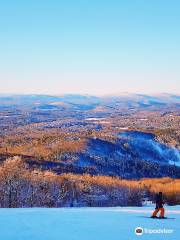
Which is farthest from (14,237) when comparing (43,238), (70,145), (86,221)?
(70,145)

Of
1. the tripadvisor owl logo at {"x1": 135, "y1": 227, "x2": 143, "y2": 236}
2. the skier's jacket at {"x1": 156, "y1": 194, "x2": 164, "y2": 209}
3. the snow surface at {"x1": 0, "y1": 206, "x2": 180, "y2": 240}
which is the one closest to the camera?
the snow surface at {"x1": 0, "y1": 206, "x2": 180, "y2": 240}

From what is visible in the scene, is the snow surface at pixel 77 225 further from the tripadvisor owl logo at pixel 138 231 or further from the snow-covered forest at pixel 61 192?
the snow-covered forest at pixel 61 192

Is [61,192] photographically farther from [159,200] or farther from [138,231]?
[138,231]

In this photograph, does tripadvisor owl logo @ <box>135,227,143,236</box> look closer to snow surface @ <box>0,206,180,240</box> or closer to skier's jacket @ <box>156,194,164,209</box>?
snow surface @ <box>0,206,180,240</box>

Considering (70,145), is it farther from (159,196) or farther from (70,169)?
→ (159,196)

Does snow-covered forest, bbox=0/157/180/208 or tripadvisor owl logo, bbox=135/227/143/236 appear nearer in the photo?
tripadvisor owl logo, bbox=135/227/143/236

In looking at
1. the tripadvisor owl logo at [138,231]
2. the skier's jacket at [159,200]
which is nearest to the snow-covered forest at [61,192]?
the skier's jacket at [159,200]

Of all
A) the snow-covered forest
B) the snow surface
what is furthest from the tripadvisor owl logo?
the snow-covered forest

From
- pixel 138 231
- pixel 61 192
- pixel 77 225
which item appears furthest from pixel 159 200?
pixel 61 192
